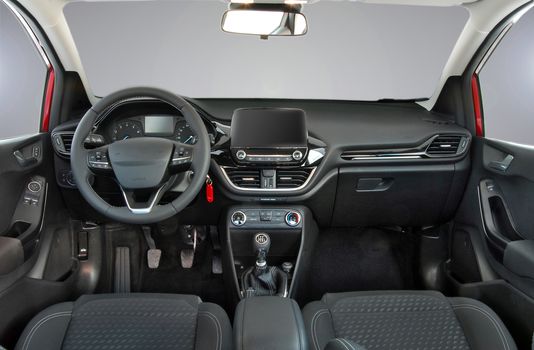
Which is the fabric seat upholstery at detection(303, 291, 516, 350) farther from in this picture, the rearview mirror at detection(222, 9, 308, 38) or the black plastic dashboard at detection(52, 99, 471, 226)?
the rearview mirror at detection(222, 9, 308, 38)

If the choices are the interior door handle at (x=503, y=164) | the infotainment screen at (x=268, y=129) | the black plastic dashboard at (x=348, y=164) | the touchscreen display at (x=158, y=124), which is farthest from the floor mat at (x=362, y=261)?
the touchscreen display at (x=158, y=124)

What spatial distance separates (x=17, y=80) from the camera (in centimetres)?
270

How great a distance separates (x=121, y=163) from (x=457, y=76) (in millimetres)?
1896

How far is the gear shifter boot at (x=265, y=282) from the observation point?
91.8 inches

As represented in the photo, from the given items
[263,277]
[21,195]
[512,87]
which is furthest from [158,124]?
[512,87]

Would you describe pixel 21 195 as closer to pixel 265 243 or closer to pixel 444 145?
pixel 265 243

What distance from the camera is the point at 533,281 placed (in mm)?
1842

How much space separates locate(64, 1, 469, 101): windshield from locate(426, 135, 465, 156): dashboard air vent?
0.67m

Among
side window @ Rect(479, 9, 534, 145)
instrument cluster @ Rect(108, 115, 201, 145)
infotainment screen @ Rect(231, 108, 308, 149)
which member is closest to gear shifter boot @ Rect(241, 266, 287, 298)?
infotainment screen @ Rect(231, 108, 308, 149)

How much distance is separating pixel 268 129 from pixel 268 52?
0.92m

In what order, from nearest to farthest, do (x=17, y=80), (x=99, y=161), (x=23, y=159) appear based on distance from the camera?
(x=99, y=161) < (x=23, y=159) < (x=17, y=80)

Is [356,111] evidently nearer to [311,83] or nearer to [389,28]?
[311,83]

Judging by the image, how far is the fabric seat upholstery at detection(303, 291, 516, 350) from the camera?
1.68m

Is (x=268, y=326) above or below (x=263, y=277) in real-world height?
above
